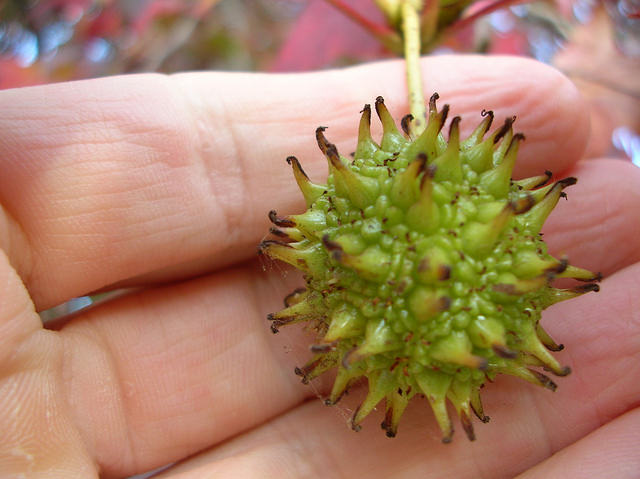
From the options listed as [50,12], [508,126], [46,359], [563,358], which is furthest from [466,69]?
[50,12]

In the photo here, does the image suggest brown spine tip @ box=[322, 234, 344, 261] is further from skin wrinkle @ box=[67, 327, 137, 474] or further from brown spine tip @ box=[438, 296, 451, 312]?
skin wrinkle @ box=[67, 327, 137, 474]

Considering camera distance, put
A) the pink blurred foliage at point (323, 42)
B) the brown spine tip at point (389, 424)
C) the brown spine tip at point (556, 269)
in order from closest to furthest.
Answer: the brown spine tip at point (556, 269) → the brown spine tip at point (389, 424) → the pink blurred foliage at point (323, 42)

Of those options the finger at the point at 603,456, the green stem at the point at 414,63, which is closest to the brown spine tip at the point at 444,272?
the green stem at the point at 414,63

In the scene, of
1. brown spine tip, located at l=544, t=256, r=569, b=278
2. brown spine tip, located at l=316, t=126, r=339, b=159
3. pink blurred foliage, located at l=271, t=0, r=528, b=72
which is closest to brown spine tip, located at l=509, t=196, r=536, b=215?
brown spine tip, located at l=544, t=256, r=569, b=278

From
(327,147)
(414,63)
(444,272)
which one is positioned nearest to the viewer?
(444,272)

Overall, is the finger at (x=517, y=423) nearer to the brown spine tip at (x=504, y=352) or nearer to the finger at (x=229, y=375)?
the finger at (x=229, y=375)

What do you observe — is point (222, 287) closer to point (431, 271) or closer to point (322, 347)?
point (322, 347)

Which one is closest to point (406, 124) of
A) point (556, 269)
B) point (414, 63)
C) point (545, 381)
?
point (414, 63)

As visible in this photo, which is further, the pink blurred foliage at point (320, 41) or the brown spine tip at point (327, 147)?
the pink blurred foliage at point (320, 41)
